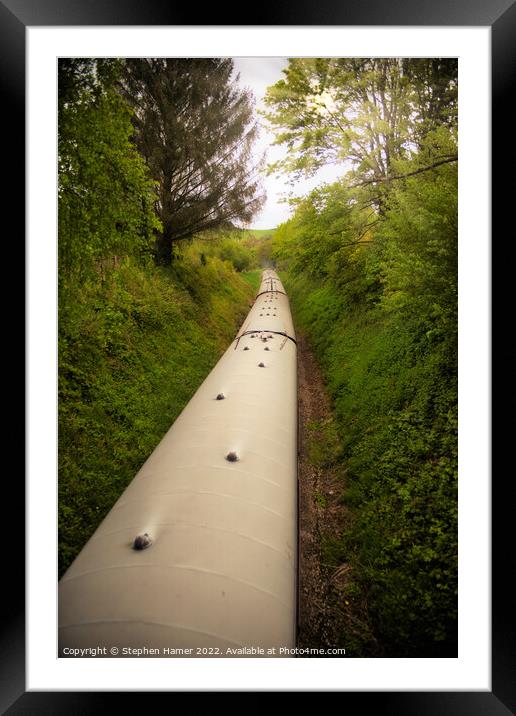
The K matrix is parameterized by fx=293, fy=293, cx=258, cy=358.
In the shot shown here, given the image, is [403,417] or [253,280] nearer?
[403,417]

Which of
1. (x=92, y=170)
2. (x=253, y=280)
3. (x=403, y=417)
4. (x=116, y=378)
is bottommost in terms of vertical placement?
(x=403, y=417)

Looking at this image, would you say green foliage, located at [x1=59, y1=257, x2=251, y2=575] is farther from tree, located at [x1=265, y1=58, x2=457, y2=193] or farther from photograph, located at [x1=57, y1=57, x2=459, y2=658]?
tree, located at [x1=265, y1=58, x2=457, y2=193]

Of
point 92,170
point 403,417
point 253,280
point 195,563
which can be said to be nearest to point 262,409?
point 195,563

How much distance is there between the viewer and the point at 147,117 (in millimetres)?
5574

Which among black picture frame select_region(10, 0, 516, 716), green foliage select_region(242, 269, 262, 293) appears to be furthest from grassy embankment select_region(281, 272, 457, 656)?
green foliage select_region(242, 269, 262, 293)

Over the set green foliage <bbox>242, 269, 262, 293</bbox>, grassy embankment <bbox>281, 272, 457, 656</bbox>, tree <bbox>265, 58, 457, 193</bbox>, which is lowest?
grassy embankment <bbox>281, 272, 457, 656</bbox>

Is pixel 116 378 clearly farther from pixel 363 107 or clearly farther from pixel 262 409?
pixel 363 107

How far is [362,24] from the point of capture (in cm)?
189

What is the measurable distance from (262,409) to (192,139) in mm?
5688

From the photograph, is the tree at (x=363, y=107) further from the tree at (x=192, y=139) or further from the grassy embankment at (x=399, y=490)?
the grassy embankment at (x=399, y=490)

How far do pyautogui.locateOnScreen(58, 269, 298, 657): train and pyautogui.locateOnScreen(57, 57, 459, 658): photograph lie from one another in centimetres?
1

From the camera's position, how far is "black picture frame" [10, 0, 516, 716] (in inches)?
69.2
